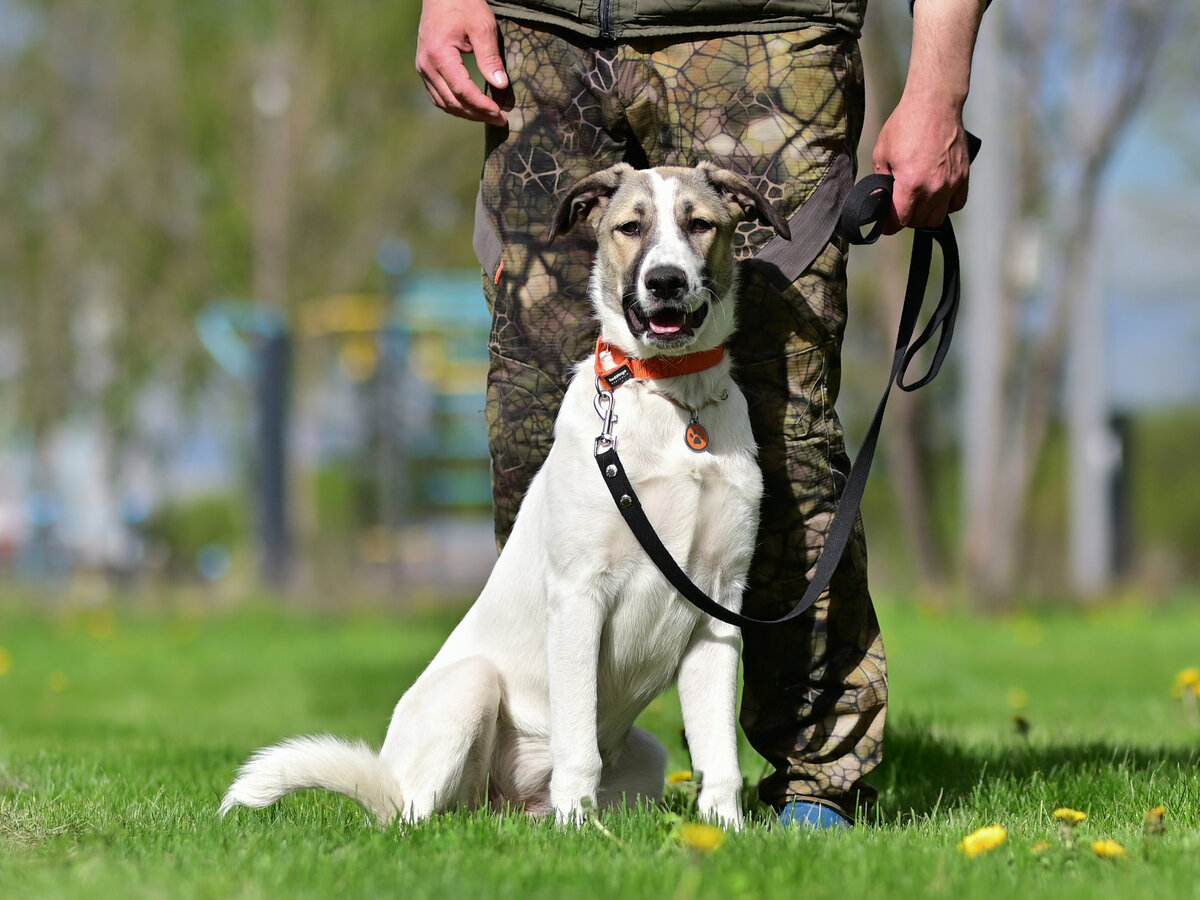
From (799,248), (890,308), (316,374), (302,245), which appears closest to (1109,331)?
(890,308)

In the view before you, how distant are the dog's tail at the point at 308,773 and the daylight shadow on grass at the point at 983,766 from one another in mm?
1163

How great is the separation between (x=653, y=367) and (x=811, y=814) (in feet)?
3.57

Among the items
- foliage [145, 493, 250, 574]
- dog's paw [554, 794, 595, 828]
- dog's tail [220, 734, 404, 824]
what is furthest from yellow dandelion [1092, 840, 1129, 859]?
foliage [145, 493, 250, 574]

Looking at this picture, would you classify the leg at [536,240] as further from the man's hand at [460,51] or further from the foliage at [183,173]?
the foliage at [183,173]

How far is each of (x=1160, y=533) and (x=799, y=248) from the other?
12.2m

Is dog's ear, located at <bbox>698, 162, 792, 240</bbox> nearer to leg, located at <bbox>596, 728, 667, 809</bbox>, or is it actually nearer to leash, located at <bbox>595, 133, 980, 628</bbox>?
leash, located at <bbox>595, 133, 980, 628</bbox>

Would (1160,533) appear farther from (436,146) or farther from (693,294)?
(693,294)

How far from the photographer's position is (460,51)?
320cm

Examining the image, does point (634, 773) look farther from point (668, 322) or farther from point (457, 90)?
point (457, 90)

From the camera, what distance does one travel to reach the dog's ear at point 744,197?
3057mm

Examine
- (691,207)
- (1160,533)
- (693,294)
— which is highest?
(691,207)

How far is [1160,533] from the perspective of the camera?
14.0 metres

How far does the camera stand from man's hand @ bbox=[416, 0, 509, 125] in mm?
3164

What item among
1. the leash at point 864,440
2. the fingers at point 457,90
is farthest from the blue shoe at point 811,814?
the fingers at point 457,90
